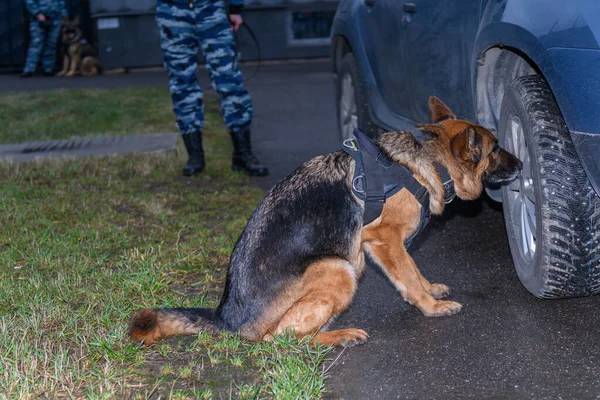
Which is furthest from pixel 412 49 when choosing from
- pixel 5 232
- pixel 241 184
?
pixel 5 232

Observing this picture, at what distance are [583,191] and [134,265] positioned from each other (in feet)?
8.23

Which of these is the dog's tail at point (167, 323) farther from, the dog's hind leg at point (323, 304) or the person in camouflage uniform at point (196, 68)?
the person in camouflage uniform at point (196, 68)

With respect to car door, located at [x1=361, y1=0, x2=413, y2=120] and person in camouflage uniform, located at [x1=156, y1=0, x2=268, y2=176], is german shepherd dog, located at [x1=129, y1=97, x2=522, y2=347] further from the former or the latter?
person in camouflage uniform, located at [x1=156, y1=0, x2=268, y2=176]

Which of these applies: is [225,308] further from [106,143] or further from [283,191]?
[106,143]

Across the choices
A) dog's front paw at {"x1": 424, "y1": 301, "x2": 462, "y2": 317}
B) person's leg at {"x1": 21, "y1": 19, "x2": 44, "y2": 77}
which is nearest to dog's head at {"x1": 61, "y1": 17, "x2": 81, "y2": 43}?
person's leg at {"x1": 21, "y1": 19, "x2": 44, "y2": 77}

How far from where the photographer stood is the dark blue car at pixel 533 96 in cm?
313

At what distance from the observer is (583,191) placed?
131 inches

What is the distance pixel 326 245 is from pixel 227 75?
3553 mm

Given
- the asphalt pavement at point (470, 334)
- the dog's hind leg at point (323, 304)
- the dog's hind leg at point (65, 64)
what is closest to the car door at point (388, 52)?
the asphalt pavement at point (470, 334)

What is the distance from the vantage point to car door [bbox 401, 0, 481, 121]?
4.09 metres

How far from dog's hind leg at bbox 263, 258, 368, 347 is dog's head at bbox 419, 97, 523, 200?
2.50 feet

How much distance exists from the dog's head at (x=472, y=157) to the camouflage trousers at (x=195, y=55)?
3.18m

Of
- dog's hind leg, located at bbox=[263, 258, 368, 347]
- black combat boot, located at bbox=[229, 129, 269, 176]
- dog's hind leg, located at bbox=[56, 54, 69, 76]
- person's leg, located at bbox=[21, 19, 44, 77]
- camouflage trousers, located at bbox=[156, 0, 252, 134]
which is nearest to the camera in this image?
dog's hind leg, located at bbox=[263, 258, 368, 347]

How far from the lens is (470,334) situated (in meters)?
3.59
